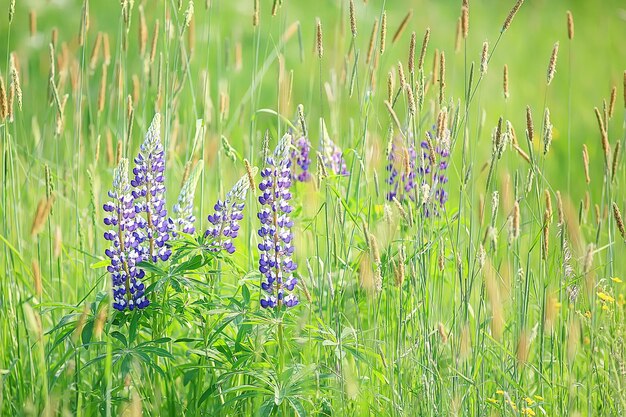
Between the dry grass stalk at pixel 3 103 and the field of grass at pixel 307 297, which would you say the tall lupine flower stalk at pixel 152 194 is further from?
the dry grass stalk at pixel 3 103

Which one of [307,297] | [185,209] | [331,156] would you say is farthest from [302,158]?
[307,297]

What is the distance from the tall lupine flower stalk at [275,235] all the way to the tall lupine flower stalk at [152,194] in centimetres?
25

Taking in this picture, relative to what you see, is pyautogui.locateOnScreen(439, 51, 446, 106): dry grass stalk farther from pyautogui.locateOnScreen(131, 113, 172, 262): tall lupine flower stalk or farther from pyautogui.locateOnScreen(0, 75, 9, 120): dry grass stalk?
pyautogui.locateOnScreen(0, 75, 9, 120): dry grass stalk

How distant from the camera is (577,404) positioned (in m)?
2.54

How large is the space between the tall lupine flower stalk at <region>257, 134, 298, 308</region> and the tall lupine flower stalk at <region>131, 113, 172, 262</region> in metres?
0.25

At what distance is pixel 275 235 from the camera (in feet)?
7.23

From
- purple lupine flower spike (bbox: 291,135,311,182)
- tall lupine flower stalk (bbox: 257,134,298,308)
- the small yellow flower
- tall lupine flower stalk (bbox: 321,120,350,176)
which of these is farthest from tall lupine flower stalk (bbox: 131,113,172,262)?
the small yellow flower

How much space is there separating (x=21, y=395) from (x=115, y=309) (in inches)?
15.6

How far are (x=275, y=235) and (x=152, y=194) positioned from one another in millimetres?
326

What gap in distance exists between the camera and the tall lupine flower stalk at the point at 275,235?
2.19 metres

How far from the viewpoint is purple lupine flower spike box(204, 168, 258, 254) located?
86.6 inches

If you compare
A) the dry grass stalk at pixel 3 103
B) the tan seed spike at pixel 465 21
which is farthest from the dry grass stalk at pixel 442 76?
the dry grass stalk at pixel 3 103

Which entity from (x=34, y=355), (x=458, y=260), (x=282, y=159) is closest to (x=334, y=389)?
(x=458, y=260)

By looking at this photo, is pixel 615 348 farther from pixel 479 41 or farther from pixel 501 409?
pixel 479 41
